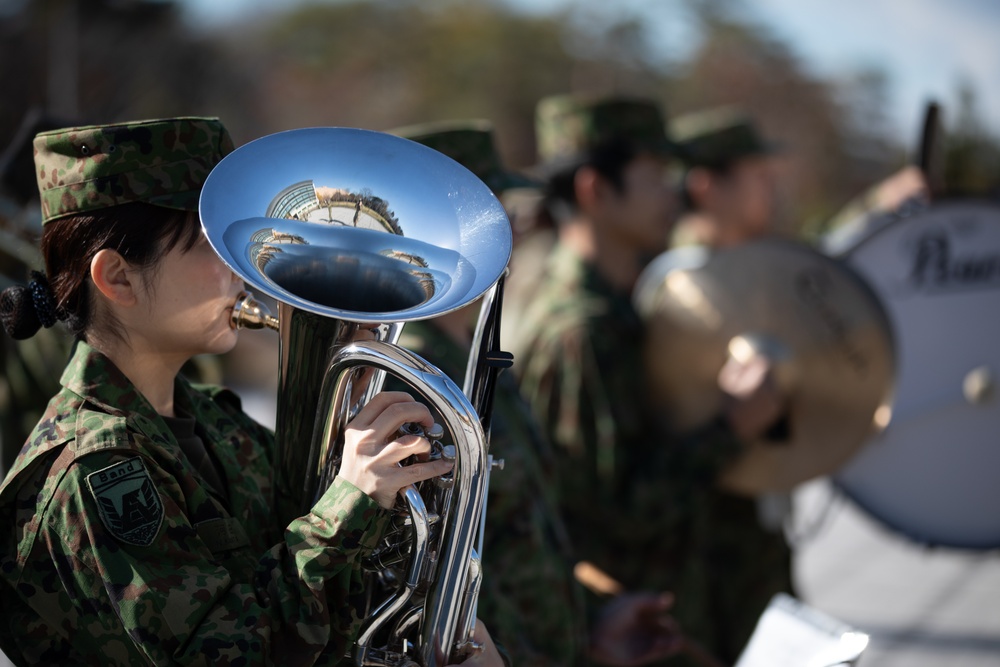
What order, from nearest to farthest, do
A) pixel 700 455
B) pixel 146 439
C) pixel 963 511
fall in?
pixel 146 439
pixel 700 455
pixel 963 511

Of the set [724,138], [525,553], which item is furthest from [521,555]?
[724,138]

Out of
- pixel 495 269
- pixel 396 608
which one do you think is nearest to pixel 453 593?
pixel 396 608

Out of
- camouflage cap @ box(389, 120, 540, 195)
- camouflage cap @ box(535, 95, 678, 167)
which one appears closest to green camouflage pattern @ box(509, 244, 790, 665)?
camouflage cap @ box(535, 95, 678, 167)

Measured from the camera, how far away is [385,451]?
1.45 metres

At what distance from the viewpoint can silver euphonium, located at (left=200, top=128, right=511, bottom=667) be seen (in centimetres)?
146

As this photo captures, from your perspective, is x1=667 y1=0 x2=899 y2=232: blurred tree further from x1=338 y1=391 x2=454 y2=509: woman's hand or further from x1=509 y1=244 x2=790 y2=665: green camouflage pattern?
x1=338 y1=391 x2=454 y2=509: woman's hand

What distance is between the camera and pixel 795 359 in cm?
334

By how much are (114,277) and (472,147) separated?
1.32 metres

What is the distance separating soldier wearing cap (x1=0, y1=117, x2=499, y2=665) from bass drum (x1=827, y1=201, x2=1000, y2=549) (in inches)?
108

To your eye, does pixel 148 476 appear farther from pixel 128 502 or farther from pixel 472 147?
pixel 472 147

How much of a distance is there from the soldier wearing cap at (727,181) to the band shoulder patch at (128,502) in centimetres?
400

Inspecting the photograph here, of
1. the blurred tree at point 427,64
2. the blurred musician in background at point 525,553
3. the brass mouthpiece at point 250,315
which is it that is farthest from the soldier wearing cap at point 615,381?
the blurred tree at point 427,64

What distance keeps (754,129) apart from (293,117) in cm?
2614

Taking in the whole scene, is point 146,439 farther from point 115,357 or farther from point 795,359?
point 795,359
